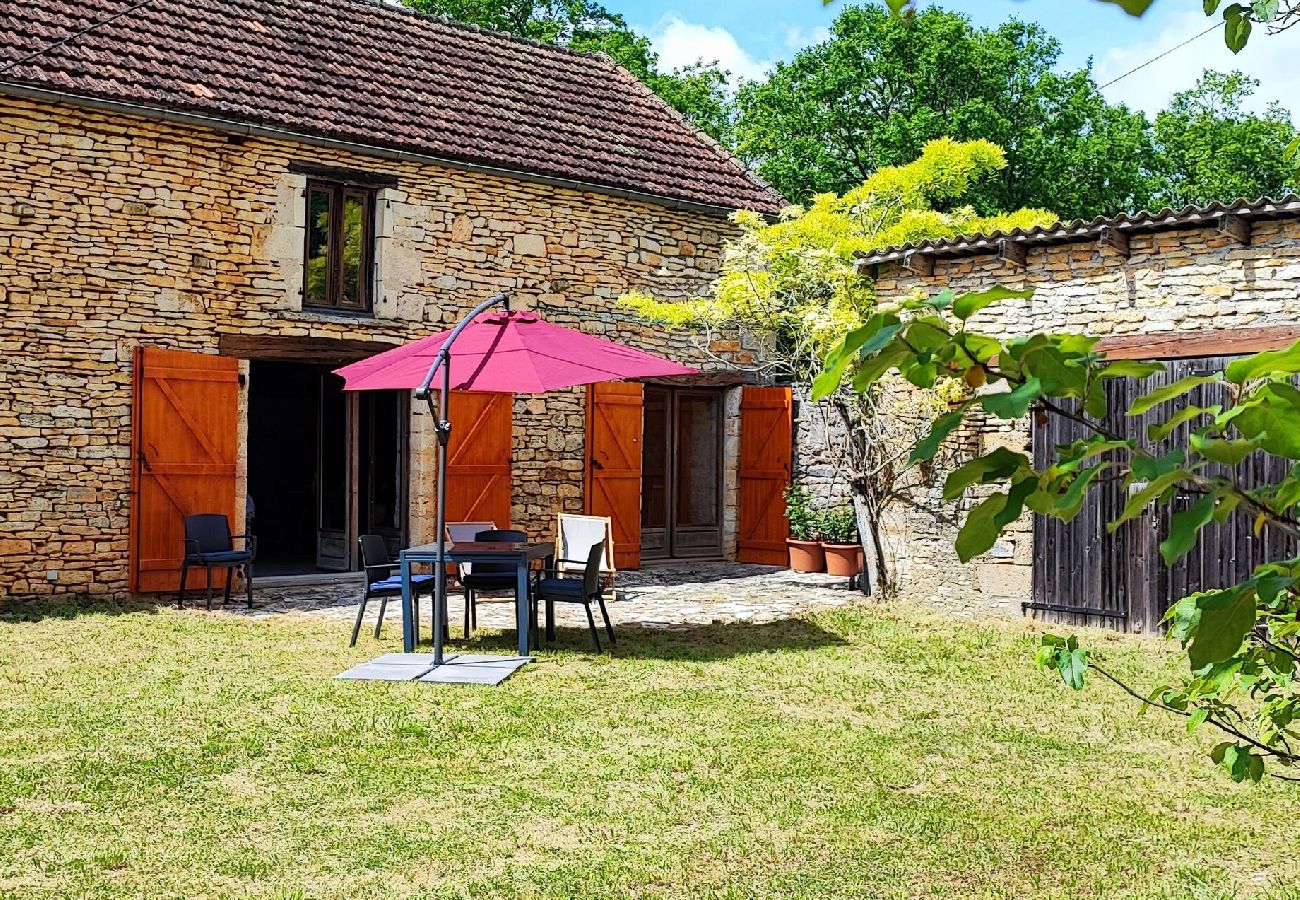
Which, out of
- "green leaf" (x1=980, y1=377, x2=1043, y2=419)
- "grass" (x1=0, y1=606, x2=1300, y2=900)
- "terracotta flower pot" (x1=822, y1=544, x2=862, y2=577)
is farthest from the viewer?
"terracotta flower pot" (x1=822, y1=544, x2=862, y2=577)

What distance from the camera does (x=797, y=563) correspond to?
44.5 ft

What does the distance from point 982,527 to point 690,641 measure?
25.3 ft

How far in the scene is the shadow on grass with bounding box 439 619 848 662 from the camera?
8.26 meters

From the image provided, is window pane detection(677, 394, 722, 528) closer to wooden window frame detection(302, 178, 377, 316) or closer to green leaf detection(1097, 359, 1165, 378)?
wooden window frame detection(302, 178, 377, 316)

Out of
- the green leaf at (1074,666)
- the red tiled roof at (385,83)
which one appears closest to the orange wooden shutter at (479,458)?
the red tiled roof at (385,83)

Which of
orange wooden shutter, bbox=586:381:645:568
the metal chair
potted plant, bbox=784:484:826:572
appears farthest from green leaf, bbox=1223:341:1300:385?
potted plant, bbox=784:484:826:572

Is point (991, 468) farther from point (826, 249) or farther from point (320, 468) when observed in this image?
point (320, 468)

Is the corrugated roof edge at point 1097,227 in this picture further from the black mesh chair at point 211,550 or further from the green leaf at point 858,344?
the green leaf at point 858,344

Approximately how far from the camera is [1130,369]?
1046mm

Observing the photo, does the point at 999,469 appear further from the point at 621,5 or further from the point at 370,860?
the point at 621,5

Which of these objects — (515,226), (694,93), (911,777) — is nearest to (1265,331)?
(911,777)

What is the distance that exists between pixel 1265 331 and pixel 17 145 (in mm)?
9624

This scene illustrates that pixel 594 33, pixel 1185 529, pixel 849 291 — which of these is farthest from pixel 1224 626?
pixel 594 33

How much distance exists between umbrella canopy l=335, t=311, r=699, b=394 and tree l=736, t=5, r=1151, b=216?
1695 cm
